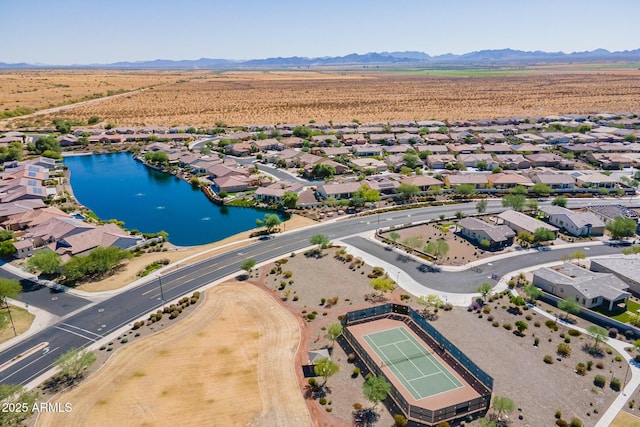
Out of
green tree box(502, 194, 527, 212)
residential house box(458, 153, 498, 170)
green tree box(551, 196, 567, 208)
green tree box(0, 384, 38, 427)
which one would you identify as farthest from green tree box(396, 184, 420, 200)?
green tree box(0, 384, 38, 427)

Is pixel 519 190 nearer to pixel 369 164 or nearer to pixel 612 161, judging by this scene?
pixel 369 164

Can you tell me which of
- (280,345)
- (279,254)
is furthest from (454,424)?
(279,254)

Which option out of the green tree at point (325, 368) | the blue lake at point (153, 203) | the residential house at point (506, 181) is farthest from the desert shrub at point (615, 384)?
the residential house at point (506, 181)

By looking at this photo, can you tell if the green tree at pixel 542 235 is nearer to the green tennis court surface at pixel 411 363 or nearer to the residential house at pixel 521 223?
the residential house at pixel 521 223

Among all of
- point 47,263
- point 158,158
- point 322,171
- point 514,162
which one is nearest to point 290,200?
point 322,171

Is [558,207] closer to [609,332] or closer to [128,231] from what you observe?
[609,332]

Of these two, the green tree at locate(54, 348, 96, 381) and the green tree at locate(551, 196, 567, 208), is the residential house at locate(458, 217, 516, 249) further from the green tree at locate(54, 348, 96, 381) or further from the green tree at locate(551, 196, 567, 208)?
the green tree at locate(54, 348, 96, 381)

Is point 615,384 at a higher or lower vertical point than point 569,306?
lower
